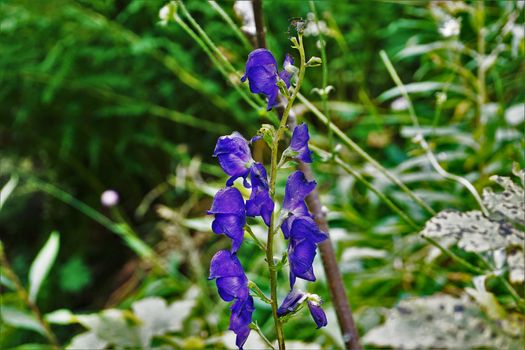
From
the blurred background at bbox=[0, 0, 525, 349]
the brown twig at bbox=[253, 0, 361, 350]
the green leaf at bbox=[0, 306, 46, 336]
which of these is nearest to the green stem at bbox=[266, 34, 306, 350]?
the brown twig at bbox=[253, 0, 361, 350]

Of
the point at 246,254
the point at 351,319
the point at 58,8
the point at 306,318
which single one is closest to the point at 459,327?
the point at 351,319

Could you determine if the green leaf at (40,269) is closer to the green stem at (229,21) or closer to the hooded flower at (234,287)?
the green stem at (229,21)

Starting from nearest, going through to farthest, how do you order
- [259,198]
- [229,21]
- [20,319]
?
1. [259,198]
2. [229,21]
3. [20,319]

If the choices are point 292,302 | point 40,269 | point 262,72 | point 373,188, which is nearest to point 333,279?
point 373,188

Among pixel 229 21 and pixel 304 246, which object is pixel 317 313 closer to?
pixel 304 246

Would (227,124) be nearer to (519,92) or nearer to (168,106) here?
(168,106)

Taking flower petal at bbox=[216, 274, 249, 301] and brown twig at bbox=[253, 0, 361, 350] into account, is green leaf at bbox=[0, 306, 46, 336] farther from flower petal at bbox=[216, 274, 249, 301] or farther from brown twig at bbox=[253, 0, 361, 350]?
flower petal at bbox=[216, 274, 249, 301]

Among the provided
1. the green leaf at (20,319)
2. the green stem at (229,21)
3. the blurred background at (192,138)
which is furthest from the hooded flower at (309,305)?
the green leaf at (20,319)
